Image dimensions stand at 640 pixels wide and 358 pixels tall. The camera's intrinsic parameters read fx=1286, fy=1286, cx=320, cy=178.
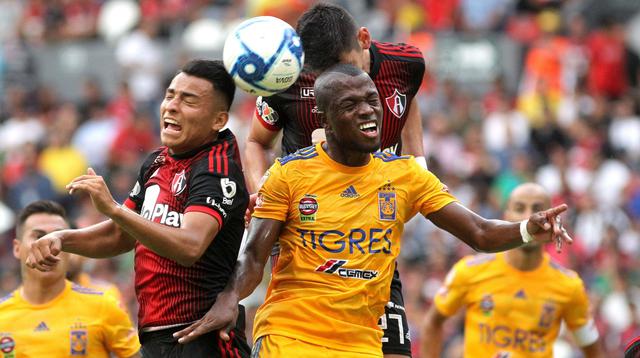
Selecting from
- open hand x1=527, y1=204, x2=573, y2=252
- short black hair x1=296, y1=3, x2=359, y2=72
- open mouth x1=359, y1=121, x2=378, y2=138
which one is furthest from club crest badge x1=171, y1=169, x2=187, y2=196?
open hand x1=527, y1=204, x2=573, y2=252

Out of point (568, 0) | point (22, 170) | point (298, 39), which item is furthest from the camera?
point (568, 0)

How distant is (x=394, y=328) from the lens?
326 inches

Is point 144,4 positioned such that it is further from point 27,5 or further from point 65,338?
point 65,338

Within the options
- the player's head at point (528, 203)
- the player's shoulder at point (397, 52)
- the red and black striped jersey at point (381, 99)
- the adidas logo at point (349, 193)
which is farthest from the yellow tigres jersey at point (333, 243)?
the player's head at point (528, 203)

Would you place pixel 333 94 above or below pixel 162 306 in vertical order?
above

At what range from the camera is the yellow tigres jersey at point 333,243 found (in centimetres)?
716

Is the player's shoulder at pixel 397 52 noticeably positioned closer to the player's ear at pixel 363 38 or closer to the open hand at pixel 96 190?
the player's ear at pixel 363 38

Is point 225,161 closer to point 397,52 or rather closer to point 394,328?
point 394,328

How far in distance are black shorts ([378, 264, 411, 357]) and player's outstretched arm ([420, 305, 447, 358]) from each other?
2120 mm

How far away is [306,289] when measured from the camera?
7.22 m

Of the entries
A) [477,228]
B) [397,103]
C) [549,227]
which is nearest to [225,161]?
[477,228]

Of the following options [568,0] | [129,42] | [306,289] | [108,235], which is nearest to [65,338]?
[108,235]

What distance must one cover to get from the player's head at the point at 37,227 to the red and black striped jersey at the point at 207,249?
1546 millimetres

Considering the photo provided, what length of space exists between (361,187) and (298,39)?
1016 millimetres
